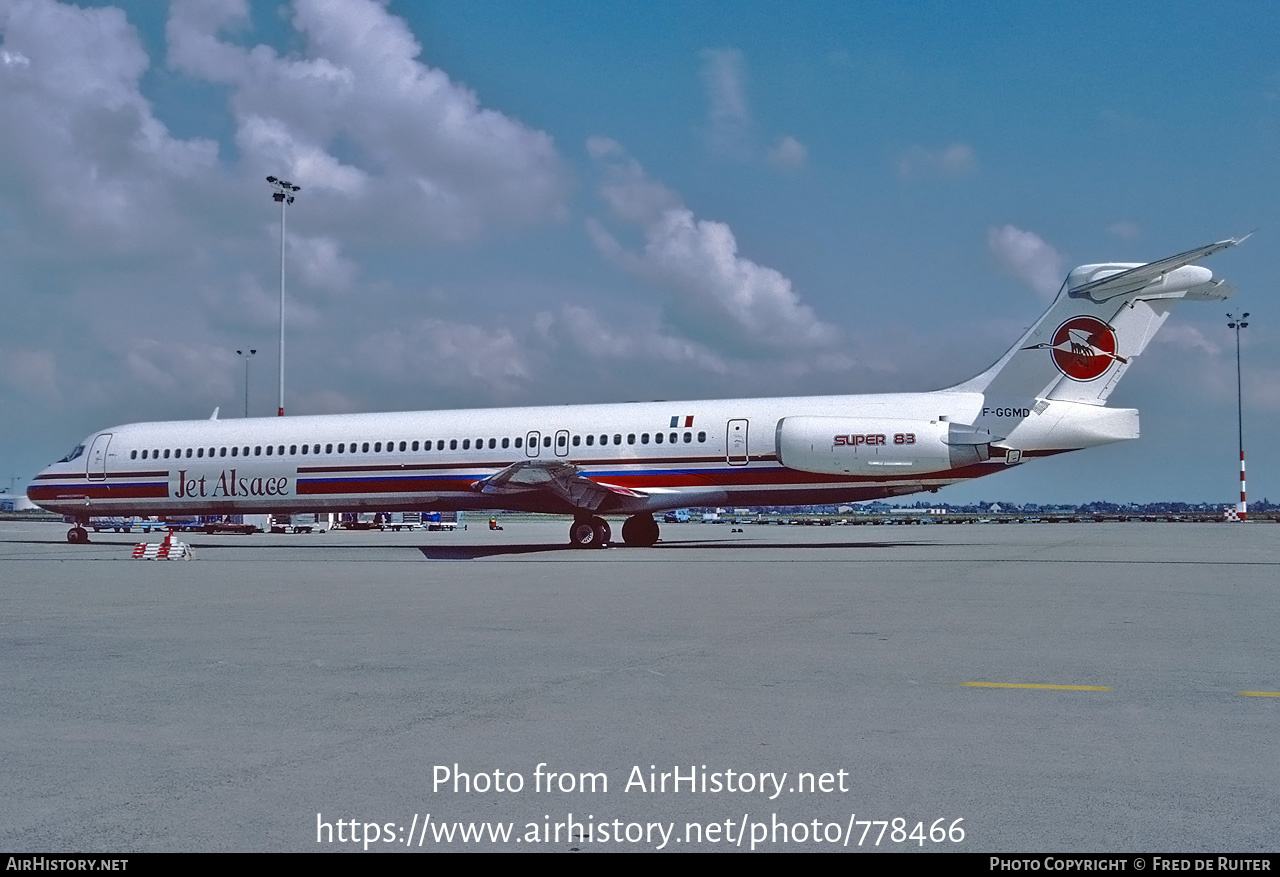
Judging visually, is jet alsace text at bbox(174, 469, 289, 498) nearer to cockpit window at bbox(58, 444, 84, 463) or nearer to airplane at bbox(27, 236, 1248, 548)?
airplane at bbox(27, 236, 1248, 548)

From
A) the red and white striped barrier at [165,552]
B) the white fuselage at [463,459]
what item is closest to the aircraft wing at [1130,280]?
the white fuselage at [463,459]

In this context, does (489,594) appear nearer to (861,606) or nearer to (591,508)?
(861,606)

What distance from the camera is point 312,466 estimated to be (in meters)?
30.0

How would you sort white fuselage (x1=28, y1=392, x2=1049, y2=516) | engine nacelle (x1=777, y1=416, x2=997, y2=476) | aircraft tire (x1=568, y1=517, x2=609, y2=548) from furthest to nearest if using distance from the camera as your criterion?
aircraft tire (x1=568, y1=517, x2=609, y2=548)
white fuselage (x1=28, y1=392, x2=1049, y2=516)
engine nacelle (x1=777, y1=416, x2=997, y2=476)

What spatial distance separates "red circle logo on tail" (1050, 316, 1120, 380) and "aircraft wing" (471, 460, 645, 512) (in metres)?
10.4

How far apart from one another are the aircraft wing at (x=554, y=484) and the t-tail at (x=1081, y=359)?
917 cm

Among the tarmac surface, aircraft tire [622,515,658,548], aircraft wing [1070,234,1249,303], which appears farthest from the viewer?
aircraft tire [622,515,658,548]

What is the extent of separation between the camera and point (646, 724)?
18.2 feet

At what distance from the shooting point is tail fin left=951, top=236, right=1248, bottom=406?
23281mm

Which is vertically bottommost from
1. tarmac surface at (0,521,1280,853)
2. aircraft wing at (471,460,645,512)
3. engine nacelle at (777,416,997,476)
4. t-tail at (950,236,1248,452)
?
tarmac surface at (0,521,1280,853)

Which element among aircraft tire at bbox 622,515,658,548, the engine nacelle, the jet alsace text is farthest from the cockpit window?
the engine nacelle

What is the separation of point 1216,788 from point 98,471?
34.0 m

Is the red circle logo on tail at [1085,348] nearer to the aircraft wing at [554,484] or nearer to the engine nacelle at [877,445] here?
the engine nacelle at [877,445]

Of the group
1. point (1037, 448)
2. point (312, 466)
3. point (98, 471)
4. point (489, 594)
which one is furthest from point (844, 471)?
point (98, 471)
